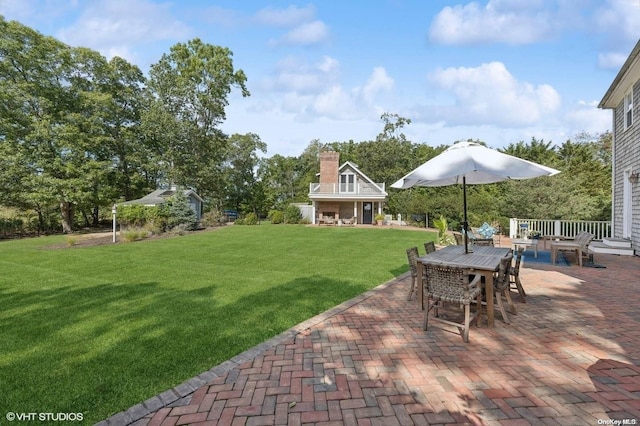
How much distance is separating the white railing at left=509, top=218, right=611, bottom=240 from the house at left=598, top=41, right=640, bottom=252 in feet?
5.77

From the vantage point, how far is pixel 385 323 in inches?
164

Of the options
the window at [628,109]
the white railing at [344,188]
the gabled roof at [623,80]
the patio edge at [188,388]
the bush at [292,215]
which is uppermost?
the gabled roof at [623,80]

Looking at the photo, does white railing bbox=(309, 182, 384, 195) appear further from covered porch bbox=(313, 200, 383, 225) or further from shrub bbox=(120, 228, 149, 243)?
shrub bbox=(120, 228, 149, 243)

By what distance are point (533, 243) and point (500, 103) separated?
12.2m

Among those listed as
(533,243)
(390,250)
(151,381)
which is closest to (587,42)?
(533,243)

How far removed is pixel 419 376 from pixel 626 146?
499 inches

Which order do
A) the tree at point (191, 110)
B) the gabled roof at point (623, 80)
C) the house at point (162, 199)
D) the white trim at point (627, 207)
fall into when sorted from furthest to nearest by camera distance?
the tree at point (191, 110)
the house at point (162, 199)
the white trim at point (627, 207)
the gabled roof at point (623, 80)

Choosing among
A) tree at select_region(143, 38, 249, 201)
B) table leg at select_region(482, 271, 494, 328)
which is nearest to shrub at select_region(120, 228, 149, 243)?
tree at select_region(143, 38, 249, 201)

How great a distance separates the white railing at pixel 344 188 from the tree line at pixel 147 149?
2632mm

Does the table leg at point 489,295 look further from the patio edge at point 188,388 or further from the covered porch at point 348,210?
the covered porch at point 348,210

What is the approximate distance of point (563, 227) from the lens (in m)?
14.2

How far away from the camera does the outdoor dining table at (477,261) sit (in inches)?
155

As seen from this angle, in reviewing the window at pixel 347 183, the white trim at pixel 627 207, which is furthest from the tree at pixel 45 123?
the white trim at pixel 627 207

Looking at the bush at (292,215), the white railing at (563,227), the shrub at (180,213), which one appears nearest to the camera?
the white railing at (563,227)
